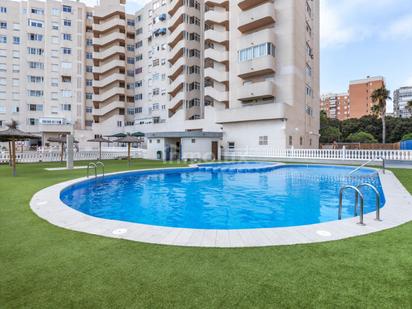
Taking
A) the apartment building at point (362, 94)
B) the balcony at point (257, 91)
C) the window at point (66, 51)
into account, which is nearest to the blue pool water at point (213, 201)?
the balcony at point (257, 91)

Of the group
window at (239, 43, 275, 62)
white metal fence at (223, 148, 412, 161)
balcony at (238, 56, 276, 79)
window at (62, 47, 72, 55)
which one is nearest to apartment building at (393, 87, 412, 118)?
balcony at (238, 56, 276, 79)

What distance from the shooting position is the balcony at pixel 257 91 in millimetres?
25781

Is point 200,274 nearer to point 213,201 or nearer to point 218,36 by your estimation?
point 213,201

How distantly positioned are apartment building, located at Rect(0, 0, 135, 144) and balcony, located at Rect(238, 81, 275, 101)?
96.9 ft

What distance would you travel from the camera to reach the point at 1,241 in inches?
162

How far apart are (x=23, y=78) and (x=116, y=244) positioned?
194ft

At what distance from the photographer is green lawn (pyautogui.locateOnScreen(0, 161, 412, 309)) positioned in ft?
8.17

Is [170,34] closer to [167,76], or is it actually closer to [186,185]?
[167,76]

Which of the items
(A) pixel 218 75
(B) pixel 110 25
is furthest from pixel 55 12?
(A) pixel 218 75

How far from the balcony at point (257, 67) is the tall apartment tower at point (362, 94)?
82.7m

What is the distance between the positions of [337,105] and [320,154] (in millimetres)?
113427

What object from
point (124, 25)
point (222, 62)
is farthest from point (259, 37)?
point (124, 25)

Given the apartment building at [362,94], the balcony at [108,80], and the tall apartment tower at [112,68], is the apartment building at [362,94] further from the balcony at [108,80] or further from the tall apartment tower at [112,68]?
the balcony at [108,80]

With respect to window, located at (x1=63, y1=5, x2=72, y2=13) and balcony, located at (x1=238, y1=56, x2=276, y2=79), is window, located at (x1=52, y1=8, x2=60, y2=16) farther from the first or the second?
balcony, located at (x1=238, y1=56, x2=276, y2=79)
